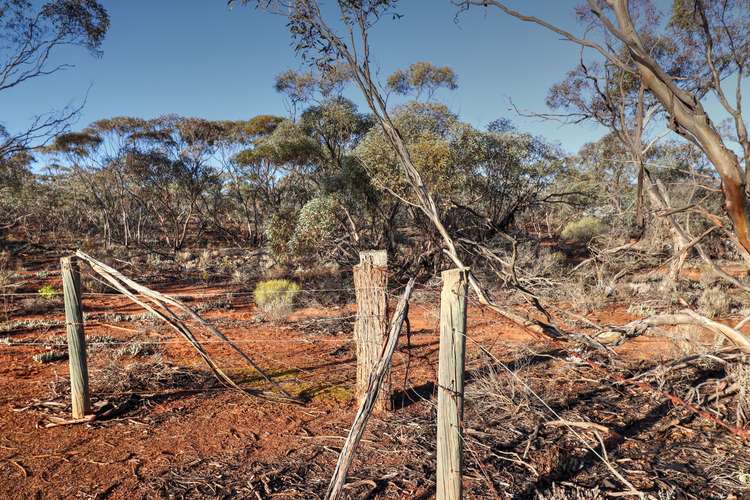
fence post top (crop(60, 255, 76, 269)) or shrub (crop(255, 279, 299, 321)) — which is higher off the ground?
fence post top (crop(60, 255, 76, 269))

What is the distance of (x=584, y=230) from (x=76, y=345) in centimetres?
2052

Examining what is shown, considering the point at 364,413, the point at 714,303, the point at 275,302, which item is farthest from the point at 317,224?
the point at 364,413

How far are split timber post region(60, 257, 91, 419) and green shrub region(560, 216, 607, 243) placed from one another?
18982mm

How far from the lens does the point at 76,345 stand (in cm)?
382

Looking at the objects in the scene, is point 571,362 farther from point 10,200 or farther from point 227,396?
point 10,200

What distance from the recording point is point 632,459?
3131 mm

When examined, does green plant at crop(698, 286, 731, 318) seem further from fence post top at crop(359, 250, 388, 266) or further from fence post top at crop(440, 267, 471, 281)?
fence post top at crop(440, 267, 471, 281)

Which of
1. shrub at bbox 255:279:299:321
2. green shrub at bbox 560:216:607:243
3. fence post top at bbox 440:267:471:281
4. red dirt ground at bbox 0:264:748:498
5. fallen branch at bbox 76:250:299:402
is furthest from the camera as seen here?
green shrub at bbox 560:216:607:243

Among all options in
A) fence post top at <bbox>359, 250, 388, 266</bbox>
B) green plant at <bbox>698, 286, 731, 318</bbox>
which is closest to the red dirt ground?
fence post top at <bbox>359, 250, 388, 266</bbox>

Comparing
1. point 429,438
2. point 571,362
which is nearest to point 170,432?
point 429,438

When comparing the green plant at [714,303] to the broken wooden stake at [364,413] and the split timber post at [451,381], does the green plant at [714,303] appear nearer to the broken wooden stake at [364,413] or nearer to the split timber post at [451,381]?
the split timber post at [451,381]

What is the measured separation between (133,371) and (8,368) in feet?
5.80

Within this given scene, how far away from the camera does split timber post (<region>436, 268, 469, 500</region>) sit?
2008 millimetres

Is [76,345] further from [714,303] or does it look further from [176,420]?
[714,303]
